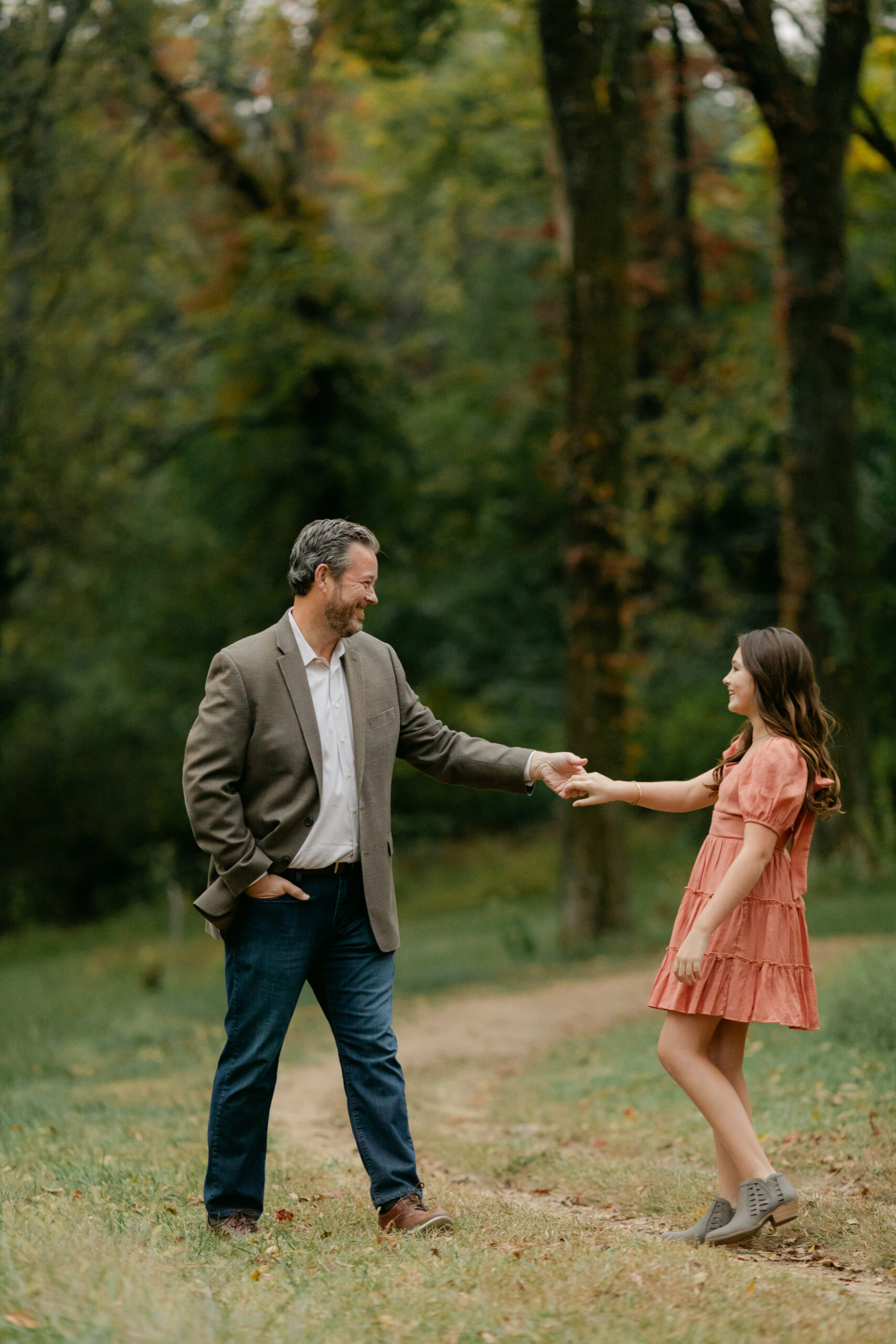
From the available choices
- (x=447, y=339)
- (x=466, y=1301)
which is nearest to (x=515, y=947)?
(x=466, y=1301)

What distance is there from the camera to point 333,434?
1945 cm

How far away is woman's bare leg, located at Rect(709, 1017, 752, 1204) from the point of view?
4746 mm

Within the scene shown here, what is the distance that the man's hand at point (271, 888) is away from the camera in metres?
4.50

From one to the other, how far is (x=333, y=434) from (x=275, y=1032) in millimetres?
15531

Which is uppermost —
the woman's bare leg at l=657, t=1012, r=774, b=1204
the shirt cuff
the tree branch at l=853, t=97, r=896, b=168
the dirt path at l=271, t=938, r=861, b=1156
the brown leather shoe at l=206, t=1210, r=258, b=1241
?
the tree branch at l=853, t=97, r=896, b=168

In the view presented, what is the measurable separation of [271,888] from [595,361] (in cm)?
923

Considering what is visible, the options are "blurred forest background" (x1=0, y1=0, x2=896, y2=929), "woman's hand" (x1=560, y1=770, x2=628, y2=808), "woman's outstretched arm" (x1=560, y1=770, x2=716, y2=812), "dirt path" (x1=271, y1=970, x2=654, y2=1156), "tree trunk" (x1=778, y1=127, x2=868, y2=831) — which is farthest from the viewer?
"blurred forest background" (x1=0, y1=0, x2=896, y2=929)

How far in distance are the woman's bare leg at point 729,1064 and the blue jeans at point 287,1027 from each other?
1050 mm

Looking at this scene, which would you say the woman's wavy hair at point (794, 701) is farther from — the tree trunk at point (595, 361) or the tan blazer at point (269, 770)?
the tree trunk at point (595, 361)

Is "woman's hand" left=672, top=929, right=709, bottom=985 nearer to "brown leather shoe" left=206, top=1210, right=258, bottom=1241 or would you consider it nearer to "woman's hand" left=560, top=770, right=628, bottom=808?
"woman's hand" left=560, top=770, right=628, bottom=808

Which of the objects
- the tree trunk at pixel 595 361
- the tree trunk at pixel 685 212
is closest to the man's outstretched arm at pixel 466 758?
the tree trunk at pixel 595 361

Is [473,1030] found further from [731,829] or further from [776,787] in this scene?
[776,787]

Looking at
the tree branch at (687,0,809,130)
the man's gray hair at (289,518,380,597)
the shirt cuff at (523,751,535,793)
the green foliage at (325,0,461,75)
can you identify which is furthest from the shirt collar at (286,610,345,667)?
the green foliage at (325,0,461,75)

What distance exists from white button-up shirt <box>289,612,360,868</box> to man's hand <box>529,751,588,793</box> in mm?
716
